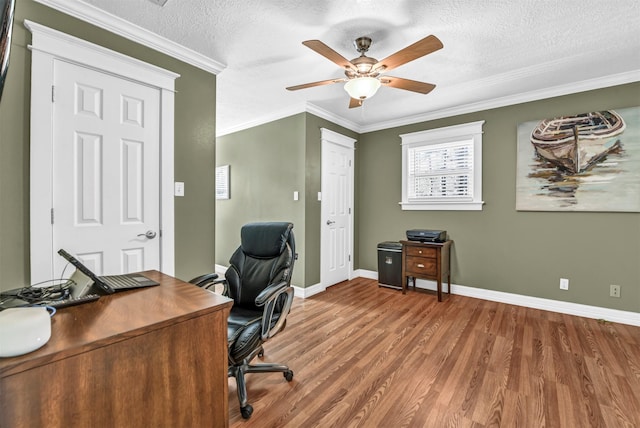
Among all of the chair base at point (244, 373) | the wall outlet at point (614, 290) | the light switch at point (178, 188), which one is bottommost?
the chair base at point (244, 373)

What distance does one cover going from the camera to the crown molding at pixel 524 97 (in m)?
2.85

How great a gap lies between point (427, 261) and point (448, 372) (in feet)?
5.66

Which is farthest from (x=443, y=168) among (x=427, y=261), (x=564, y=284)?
(x=564, y=284)

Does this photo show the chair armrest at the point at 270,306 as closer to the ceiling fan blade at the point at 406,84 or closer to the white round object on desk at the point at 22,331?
the white round object on desk at the point at 22,331

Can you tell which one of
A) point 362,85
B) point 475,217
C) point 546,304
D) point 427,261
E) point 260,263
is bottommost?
point 546,304

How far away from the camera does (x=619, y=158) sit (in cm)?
283

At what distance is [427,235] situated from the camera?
3691mm

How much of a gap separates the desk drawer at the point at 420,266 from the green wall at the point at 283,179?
123 cm

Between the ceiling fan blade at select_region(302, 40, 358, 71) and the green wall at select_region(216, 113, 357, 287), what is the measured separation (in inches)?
63.2

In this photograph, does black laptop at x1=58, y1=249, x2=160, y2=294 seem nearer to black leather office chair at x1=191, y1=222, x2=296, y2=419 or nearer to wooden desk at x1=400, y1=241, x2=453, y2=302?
black leather office chair at x1=191, y1=222, x2=296, y2=419

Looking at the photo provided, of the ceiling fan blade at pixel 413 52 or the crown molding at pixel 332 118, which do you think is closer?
the ceiling fan blade at pixel 413 52

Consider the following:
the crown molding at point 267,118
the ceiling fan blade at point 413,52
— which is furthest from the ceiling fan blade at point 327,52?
the crown molding at point 267,118

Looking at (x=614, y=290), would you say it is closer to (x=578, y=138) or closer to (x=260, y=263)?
(x=578, y=138)

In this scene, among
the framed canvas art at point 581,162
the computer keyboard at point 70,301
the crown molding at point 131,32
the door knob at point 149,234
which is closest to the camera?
the computer keyboard at point 70,301
